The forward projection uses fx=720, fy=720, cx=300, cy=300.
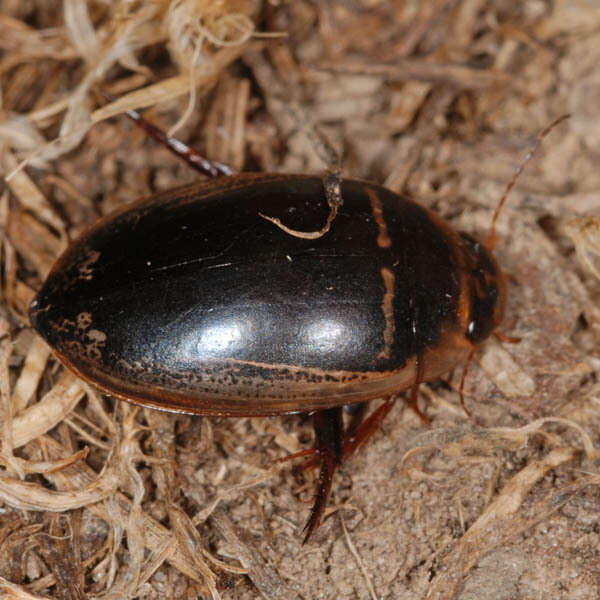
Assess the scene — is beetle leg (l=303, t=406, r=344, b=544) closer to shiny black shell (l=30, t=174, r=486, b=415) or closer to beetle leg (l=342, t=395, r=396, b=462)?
beetle leg (l=342, t=395, r=396, b=462)

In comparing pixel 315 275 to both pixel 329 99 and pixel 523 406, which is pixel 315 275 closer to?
pixel 523 406

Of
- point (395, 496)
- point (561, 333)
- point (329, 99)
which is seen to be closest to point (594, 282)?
point (561, 333)

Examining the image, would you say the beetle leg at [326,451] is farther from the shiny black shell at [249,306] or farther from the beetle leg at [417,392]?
the beetle leg at [417,392]

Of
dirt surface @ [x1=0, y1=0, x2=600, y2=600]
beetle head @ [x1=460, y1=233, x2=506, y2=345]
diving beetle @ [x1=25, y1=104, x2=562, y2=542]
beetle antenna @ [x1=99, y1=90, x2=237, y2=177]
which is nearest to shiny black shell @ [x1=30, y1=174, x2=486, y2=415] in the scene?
diving beetle @ [x1=25, y1=104, x2=562, y2=542]

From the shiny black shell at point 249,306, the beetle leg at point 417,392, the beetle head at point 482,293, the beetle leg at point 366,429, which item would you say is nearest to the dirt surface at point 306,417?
the beetle leg at point 417,392

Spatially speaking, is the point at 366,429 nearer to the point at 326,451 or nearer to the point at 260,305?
the point at 326,451

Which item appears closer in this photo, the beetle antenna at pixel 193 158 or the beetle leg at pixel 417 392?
the beetle leg at pixel 417 392
